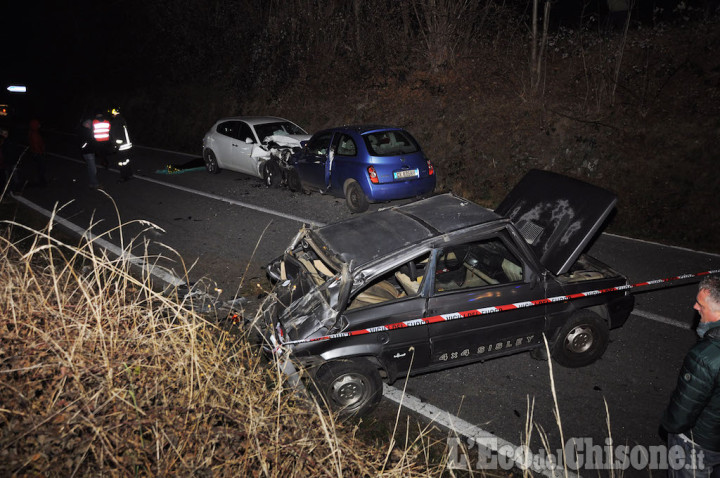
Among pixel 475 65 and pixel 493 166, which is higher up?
pixel 475 65

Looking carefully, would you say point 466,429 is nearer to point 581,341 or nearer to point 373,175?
point 581,341

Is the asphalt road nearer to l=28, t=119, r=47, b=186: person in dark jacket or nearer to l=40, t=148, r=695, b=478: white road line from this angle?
l=40, t=148, r=695, b=478: white road line

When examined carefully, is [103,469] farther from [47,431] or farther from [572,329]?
[572,329]

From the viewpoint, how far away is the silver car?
41.8ft

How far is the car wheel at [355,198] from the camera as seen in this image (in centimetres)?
1020

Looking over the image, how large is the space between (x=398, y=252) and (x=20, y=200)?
1238 centimetres

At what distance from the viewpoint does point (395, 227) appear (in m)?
4.81

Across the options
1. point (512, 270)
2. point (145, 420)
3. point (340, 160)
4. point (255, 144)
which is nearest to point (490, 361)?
point (512, 270)

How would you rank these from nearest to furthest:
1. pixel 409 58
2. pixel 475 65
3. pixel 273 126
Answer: pixel 273 126, pixel 475 65, pixel 409 58

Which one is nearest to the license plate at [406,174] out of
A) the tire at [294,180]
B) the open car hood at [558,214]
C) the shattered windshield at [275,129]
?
the tire at [294,180]

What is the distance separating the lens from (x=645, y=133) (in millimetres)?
10734

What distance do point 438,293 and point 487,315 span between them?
55 centimetres

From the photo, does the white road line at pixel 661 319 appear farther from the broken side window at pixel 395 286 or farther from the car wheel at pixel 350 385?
the car wheel at pixel 350 385

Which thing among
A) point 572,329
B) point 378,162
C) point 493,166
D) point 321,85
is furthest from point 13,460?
point 321,85
